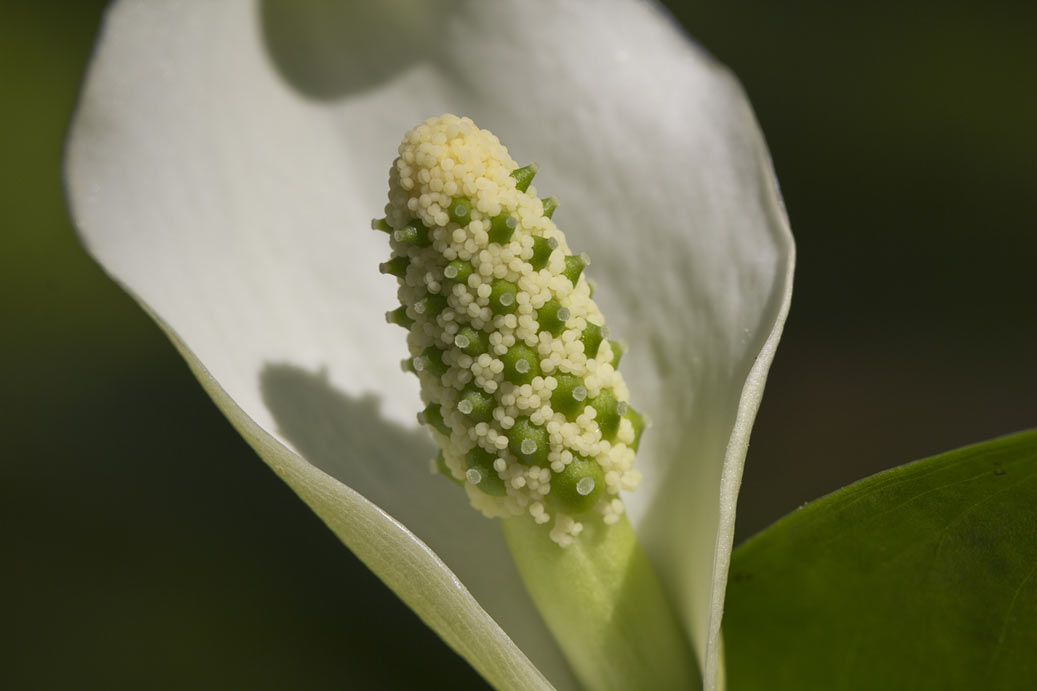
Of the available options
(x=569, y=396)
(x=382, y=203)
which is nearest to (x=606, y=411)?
(x=569, y=396)

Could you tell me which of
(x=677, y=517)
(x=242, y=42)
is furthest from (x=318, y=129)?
(x=677, y=517)

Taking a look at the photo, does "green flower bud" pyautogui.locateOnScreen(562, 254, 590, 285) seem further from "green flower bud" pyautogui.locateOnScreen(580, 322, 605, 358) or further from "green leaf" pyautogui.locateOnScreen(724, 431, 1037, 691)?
"green leaf" pyautogui.locateOnScreen(724, 431, 1037, 691)

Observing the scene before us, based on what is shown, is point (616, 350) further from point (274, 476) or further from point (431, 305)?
point (274, 476)

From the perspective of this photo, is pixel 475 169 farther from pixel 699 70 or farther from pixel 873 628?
pixel 873 628

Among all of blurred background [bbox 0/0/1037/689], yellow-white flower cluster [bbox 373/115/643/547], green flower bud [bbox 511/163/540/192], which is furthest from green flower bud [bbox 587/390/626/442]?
blurred background [bbox 0/0/1037/689]

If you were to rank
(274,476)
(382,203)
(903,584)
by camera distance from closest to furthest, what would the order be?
(903,584), (382,203), (274,476)
